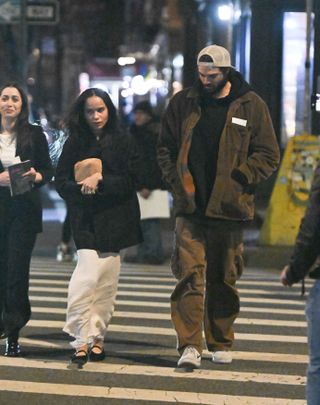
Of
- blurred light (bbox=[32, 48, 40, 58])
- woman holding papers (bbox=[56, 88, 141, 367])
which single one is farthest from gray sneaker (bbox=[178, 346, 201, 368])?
blurred light (bbox=[32, 48, 40, 58])

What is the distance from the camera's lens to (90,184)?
7703mm

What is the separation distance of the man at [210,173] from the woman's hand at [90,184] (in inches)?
17.0

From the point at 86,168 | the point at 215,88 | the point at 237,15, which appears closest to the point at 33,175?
the point at 86,168

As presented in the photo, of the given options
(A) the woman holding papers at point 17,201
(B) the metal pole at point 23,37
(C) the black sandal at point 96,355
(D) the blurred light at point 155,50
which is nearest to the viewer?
(C) the black sandal at point 96,355

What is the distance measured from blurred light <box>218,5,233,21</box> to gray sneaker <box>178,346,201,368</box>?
16028 mm

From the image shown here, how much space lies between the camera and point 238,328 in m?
9.45

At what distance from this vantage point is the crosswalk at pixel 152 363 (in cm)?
700

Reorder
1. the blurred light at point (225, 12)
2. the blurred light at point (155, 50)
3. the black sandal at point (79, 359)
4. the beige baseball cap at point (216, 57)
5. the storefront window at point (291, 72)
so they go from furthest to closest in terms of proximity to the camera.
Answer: the blurred light at point (155, 50), the blurred light at point (225, 12), the storefront window at point (291, 72), the black sandal at point (79, 359), the beige baseball cap at point (216, 57)

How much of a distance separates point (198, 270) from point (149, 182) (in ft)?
18.1

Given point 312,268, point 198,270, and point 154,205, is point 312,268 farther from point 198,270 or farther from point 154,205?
point 154,205

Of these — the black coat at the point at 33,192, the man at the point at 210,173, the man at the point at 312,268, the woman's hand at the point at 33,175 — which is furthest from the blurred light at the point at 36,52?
the man at the point at 312,268

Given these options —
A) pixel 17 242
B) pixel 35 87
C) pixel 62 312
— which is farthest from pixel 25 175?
pixel 35 87

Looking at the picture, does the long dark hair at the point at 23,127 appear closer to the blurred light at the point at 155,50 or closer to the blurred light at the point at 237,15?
the blurred light at the point at 237,15

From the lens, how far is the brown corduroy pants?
7.62 metres
